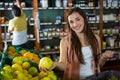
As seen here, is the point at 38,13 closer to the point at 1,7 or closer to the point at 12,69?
the point at 1,7

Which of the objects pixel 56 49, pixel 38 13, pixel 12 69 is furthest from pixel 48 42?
pixel 12 69

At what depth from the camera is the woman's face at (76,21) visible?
7.11 feet

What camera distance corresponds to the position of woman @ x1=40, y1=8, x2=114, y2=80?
7.21 feet

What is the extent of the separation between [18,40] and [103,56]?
283 cm

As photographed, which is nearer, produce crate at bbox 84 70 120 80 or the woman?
produce crate at bbox 84 70 120 80

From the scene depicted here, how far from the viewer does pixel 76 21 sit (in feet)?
7.13

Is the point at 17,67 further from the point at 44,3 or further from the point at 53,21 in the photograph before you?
the point at 53,21

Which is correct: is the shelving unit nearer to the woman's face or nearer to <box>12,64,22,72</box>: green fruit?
the woman's face

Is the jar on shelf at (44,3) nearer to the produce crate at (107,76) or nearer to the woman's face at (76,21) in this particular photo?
the woman's face at (76,21)

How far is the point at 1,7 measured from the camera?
495 cm

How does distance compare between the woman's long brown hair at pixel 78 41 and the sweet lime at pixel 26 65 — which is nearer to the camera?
the sweet lime at pixel 26 65

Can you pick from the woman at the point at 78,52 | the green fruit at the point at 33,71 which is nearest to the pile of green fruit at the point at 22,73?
the green fruit at the point at 33,71

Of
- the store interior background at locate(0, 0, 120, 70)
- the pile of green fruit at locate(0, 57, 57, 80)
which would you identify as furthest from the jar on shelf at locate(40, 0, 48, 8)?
the pile of green fruit at locate(0, 57, 57, 80)

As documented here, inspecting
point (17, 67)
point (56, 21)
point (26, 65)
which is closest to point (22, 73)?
point (17, 67)
